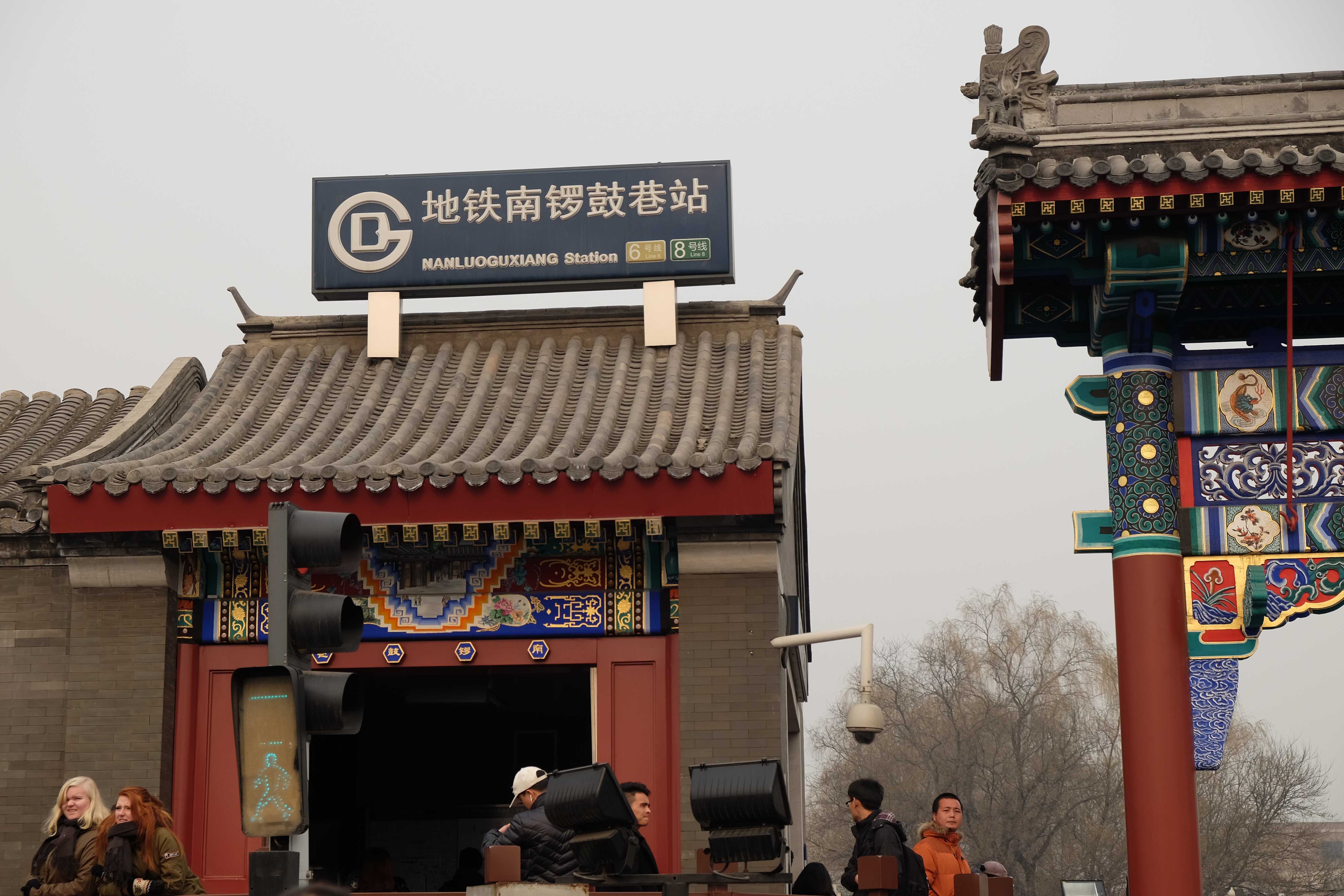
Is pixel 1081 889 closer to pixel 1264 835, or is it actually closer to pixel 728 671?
pixel 728 671

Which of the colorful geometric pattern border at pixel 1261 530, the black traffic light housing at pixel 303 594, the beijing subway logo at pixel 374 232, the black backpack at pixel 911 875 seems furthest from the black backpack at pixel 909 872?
the beijing subway logo at pixel 374 232

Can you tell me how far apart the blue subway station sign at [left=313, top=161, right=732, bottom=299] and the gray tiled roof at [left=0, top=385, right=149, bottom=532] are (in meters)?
2.53

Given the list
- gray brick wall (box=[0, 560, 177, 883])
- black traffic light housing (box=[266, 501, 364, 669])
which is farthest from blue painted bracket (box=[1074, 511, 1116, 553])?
gray brick wall (box=[0, 560, 177, 883])

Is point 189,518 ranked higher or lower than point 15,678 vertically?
higher

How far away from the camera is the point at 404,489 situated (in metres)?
12.1

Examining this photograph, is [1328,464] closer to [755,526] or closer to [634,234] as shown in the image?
[755,526]

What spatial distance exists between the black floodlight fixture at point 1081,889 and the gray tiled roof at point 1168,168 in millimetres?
5597

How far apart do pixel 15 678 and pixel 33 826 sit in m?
1.21

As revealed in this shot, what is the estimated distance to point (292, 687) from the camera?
6.76m

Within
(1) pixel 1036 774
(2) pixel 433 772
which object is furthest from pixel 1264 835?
(2) pixel 433 772

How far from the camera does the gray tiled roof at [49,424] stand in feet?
49.0

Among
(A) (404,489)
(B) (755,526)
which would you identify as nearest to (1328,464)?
(B) (755,526)

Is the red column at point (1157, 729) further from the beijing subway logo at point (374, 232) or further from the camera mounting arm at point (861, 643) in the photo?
the beijing subway logo at point (374, 232)

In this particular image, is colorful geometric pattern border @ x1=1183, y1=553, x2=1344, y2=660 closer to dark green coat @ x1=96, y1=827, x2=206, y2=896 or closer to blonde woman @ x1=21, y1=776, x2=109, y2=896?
dark green coat @ x1=96, y1=827, x2=206, y2=896
